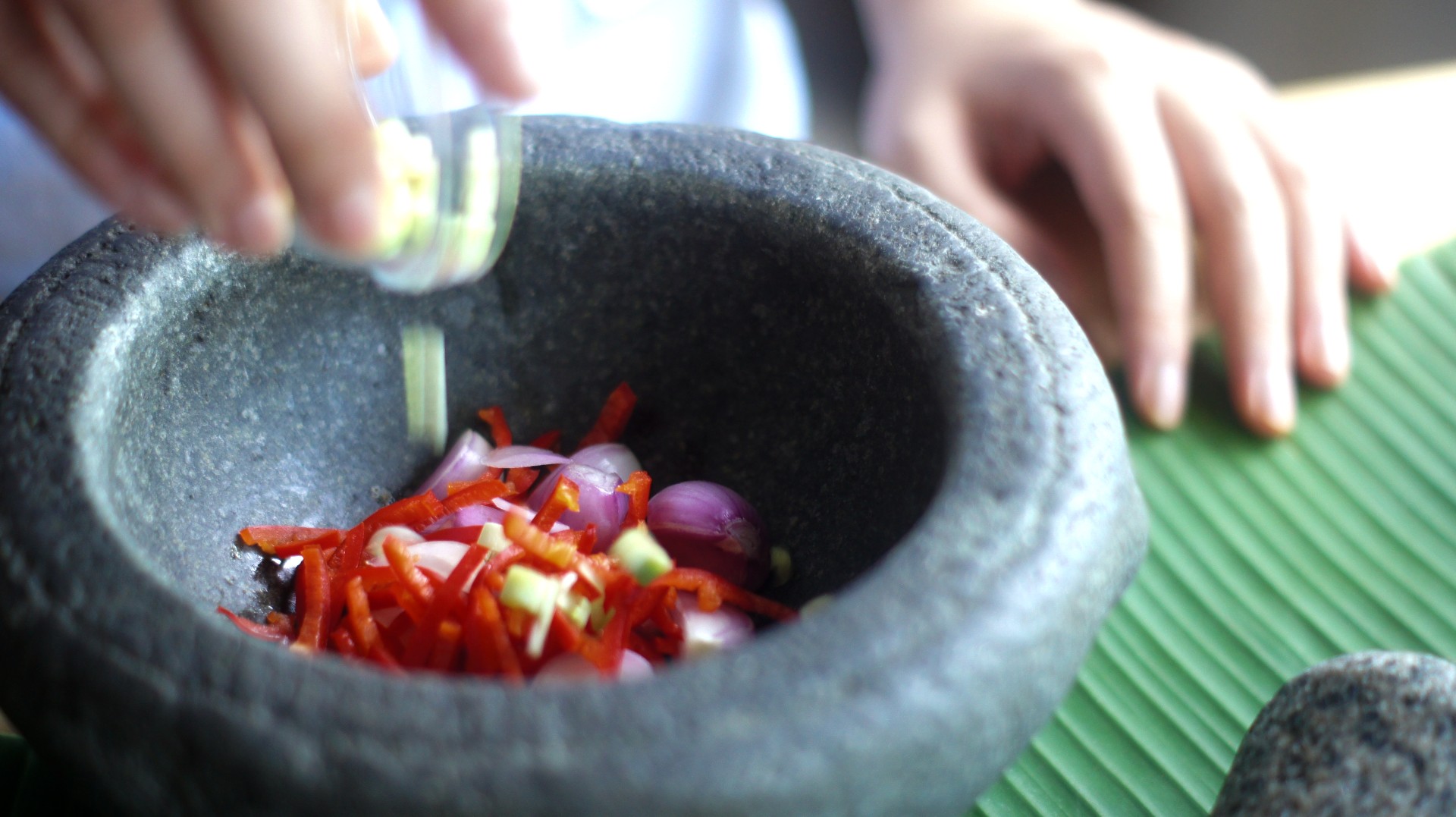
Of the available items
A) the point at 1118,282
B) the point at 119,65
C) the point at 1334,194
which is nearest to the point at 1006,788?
the point at 1118,282

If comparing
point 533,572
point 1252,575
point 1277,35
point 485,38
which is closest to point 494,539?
point 533,572

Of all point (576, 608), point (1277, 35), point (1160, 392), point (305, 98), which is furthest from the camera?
point (1277, 35)

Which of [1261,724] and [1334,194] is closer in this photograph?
[1261,724]

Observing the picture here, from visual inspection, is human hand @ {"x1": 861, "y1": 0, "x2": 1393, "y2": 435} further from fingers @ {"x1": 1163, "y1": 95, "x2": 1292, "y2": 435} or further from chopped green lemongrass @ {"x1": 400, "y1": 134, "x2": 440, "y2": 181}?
chopped green lemongrass @ {"x1": 400, "y1": 134, "x2": 440, "y2": 181}

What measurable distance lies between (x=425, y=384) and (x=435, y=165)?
1.01 ft

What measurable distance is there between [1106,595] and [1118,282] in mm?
737

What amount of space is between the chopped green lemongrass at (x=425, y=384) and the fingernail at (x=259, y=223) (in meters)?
0.36

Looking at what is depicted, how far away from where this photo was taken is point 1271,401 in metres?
1.27

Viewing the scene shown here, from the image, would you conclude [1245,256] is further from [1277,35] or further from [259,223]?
[1277,35]

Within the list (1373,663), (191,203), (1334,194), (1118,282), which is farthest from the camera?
(1334,194)

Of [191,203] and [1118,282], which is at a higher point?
[191,203]

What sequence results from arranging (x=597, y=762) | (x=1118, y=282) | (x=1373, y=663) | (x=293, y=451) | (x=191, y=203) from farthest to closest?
(x=1118, y=282), (x=293, y=451), (x=1373, y=663), (x=191, y=203), (x=597, y=762)

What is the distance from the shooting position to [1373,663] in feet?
2.44

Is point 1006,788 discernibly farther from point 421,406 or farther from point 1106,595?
point 421,406
